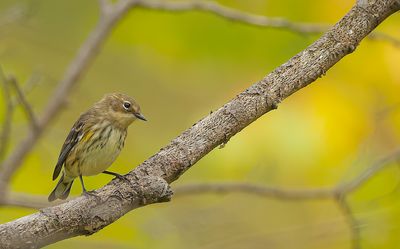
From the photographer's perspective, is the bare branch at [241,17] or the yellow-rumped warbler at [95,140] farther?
the bare branch at [241,17]

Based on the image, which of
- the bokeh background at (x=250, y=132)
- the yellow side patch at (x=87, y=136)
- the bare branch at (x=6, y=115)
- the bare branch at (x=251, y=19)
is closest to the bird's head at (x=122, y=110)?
the yellow side patch at (x=87, y=136)

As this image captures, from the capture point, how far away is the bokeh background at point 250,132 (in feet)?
18.6

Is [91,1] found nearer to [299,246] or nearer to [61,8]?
[61,8]

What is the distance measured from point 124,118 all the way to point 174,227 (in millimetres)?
975

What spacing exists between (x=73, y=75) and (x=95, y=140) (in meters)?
1.27

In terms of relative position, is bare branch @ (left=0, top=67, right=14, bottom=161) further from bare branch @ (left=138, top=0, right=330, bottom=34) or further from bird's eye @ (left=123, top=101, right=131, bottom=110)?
bare branch @ (left=138, top=0, right=330, bottom=34)

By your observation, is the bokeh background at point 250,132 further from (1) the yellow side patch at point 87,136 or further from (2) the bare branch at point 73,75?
(1) the yellow side patch at point 87,136

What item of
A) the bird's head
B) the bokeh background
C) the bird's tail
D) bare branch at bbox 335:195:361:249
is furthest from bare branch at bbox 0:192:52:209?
bare branch at bbox 335:195:361:249

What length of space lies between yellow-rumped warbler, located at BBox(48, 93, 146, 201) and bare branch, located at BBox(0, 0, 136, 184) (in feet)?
2.25

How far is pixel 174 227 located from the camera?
19.9 ft

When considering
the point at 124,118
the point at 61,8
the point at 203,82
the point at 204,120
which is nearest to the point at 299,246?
the point at 124,118

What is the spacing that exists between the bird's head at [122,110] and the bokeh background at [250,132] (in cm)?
80

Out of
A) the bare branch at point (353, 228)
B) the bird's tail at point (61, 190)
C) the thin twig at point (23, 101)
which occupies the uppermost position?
the thin twig at point (23, 101)

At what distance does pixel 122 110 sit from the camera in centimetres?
Answer: 570
